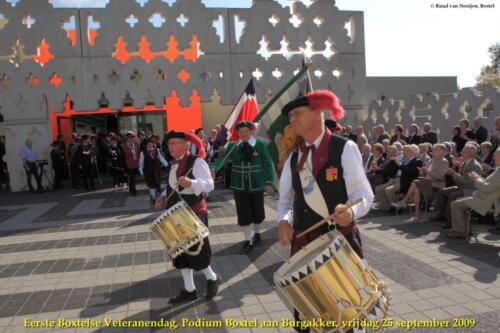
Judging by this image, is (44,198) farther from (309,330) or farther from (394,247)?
(309,330)

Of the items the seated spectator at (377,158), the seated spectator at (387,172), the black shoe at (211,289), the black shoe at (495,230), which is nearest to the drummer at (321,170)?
the black shoe at (211,289)

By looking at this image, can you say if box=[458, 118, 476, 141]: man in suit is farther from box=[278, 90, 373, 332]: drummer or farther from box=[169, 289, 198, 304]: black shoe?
box=[278, 90, 373, 332]: drummer

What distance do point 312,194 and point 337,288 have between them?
77cm

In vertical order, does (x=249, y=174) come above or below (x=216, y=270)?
above

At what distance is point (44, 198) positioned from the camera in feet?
48.1

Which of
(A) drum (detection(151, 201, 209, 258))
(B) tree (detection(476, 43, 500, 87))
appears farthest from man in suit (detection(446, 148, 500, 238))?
(B) tree (detection(476, 43, 500, 87))

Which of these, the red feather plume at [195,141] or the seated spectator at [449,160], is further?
the seated spectator at [449,160]

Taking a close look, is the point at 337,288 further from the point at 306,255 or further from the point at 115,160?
the point at 115,160

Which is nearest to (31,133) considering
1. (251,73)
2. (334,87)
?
(251,73)

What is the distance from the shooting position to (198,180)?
500 cm

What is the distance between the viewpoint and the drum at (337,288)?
2.70m

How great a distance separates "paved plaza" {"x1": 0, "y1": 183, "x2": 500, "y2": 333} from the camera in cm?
469

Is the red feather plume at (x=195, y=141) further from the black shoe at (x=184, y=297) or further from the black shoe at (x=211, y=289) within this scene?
the black shoe at (x=184, y=297)

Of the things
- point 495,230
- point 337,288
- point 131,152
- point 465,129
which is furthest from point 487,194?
point 131,152
